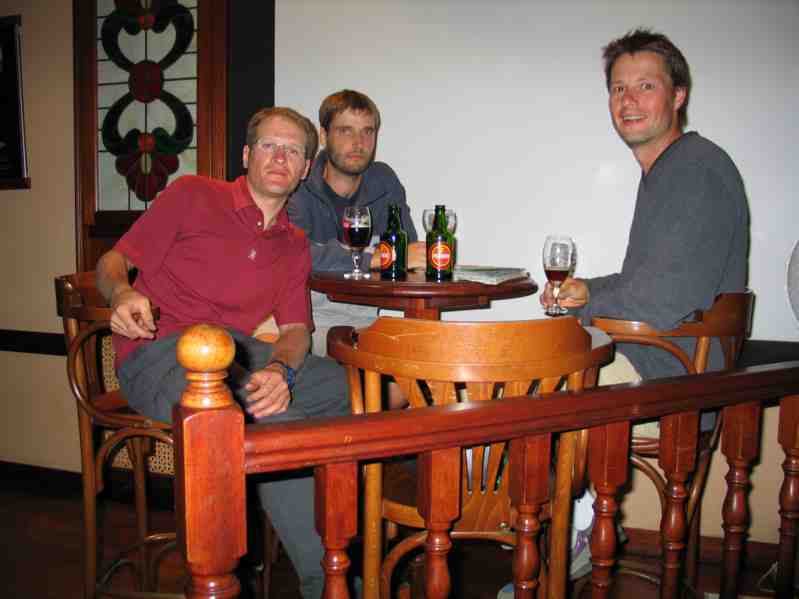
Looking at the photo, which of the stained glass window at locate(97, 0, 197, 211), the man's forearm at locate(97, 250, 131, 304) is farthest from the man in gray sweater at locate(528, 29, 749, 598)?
the stained glass window at locate(97, 0, 197, 211)

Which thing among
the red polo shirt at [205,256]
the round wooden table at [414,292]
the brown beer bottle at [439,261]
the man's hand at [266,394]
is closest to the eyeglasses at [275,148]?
the red polo shirt at [205,256]

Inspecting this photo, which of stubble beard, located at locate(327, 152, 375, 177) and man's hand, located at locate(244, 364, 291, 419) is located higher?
stubble beard, located at locate(327, 152, 375, 177)

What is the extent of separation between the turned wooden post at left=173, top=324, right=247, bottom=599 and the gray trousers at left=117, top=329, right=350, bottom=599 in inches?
18.5

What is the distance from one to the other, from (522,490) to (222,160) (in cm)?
216

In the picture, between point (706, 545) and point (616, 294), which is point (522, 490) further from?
point (706, 545)

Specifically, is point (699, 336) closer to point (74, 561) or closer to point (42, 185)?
point (74, 561)

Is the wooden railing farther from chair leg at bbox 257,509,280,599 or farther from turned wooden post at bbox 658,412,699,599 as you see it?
chair leg at bbox 257,509,280,599

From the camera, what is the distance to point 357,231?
7.20ft

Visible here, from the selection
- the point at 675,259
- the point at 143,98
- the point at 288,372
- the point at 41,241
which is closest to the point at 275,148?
the point at 288,372

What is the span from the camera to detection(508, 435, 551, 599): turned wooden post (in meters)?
0.87

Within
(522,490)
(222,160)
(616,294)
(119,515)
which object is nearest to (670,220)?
(616,294)

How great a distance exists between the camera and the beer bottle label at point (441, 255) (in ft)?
6.81

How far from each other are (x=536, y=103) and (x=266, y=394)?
6.08ft

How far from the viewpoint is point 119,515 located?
2.77 metres
